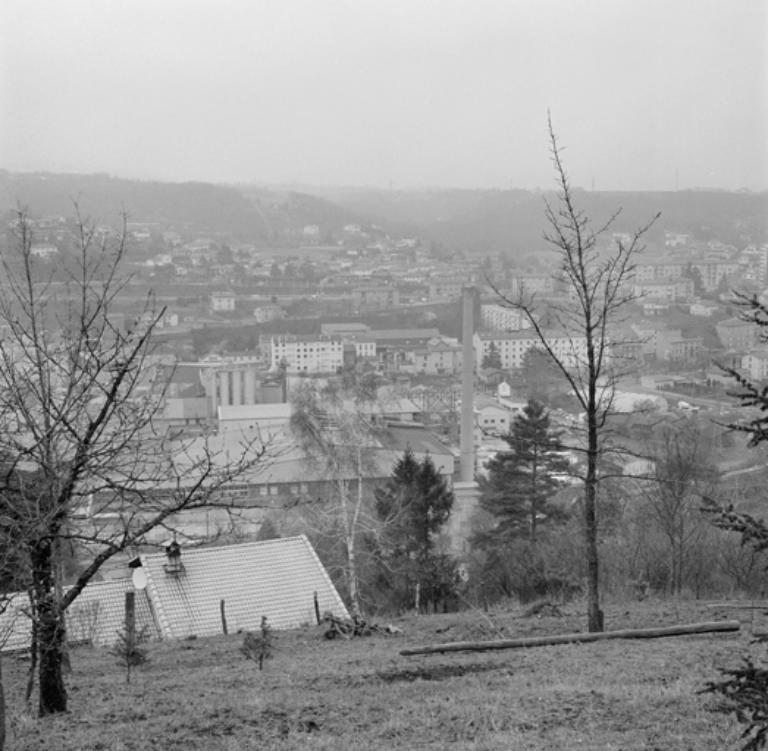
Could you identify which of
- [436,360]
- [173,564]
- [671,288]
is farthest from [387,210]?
[173,564]

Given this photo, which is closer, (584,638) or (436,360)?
(584,638)

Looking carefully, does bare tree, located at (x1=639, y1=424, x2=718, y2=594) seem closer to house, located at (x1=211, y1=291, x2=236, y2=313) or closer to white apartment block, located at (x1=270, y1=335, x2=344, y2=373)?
white apartment block, located at (x1=270, y1=335, x2=344, y2=373)

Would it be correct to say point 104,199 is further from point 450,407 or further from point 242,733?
point 242,733

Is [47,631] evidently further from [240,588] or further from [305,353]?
[305,353]

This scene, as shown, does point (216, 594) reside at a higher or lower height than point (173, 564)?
lower

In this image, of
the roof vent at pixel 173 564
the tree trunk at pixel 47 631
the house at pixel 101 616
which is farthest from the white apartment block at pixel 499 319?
the tree trunk at pixel 47 631

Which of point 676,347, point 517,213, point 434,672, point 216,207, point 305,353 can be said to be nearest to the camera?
point 434,672
